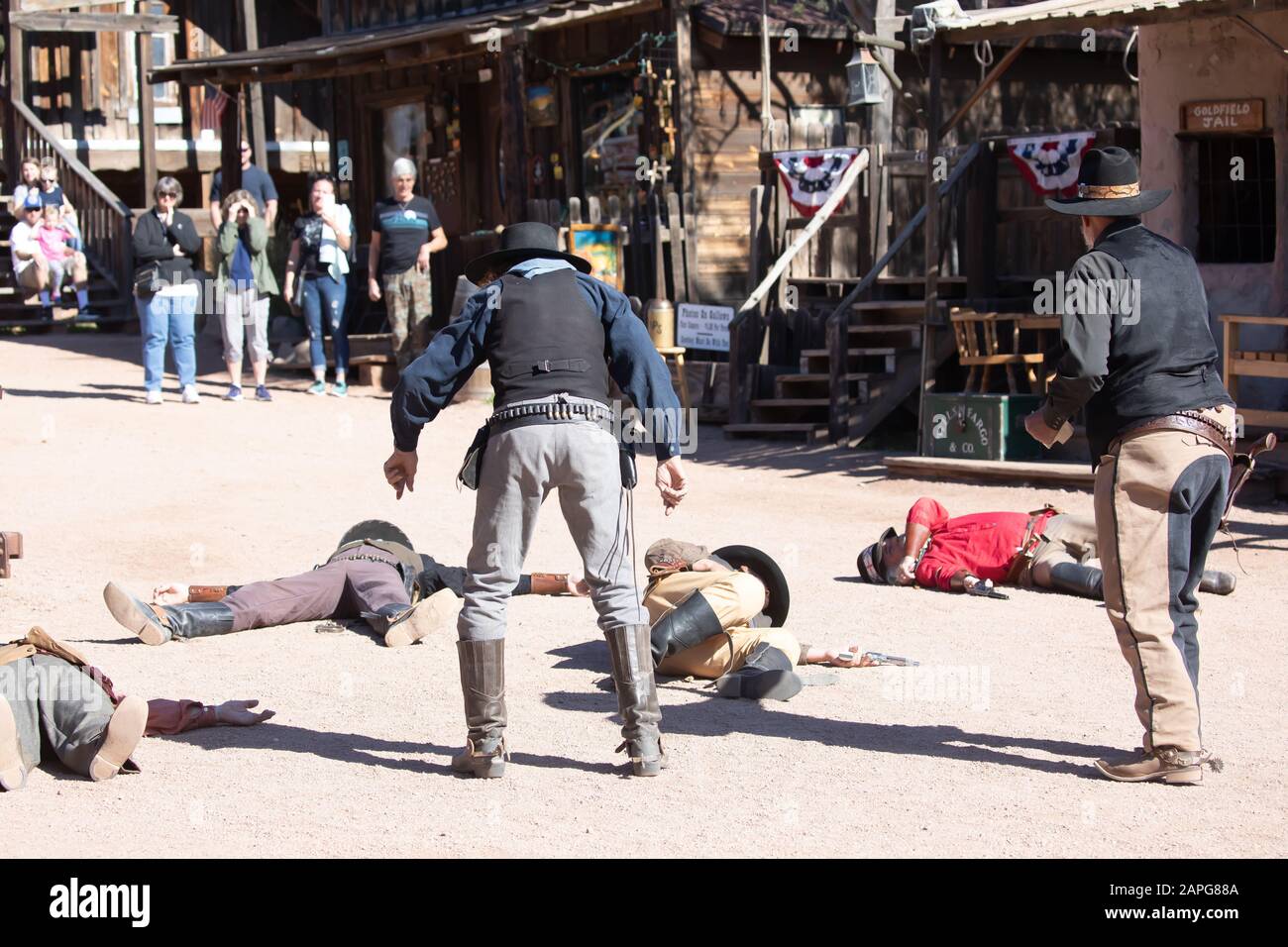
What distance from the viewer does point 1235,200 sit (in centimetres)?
1285

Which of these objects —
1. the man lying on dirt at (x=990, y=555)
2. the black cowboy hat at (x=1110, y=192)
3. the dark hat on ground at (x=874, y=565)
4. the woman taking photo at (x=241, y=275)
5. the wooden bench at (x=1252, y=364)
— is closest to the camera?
the black cowboy hat at (x=1110, y=192)

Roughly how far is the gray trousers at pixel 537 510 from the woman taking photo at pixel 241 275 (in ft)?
34.0

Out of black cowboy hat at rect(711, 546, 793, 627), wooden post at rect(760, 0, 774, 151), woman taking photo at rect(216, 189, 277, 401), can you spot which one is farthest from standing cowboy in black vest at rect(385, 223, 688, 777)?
wooden post at rect(760, 0, 774, 151)

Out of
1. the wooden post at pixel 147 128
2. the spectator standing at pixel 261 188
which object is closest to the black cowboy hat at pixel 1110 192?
the spectator standing at pixel 261 188

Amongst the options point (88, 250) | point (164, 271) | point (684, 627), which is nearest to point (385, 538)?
point (684, 627)

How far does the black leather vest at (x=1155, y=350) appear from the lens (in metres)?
5.40

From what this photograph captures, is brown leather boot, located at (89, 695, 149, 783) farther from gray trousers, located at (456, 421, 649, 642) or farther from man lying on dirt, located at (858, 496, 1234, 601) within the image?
man lying on dirt, located at (858, 496, 1234, 601)

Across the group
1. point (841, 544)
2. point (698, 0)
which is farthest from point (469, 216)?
point (841, 544)

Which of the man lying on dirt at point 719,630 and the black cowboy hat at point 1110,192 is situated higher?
the black cowboy hat at point 1110,192

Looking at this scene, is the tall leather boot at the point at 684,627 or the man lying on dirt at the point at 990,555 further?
the man lying on dirt at the point at 990,555

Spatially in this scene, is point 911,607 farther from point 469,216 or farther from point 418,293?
point 469,216

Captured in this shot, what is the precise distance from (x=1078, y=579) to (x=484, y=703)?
13.1ft

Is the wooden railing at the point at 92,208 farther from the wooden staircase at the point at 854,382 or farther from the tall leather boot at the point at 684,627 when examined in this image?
the tall leather boot at the point at 684,627

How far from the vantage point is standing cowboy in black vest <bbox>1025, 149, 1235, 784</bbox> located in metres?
5.37
